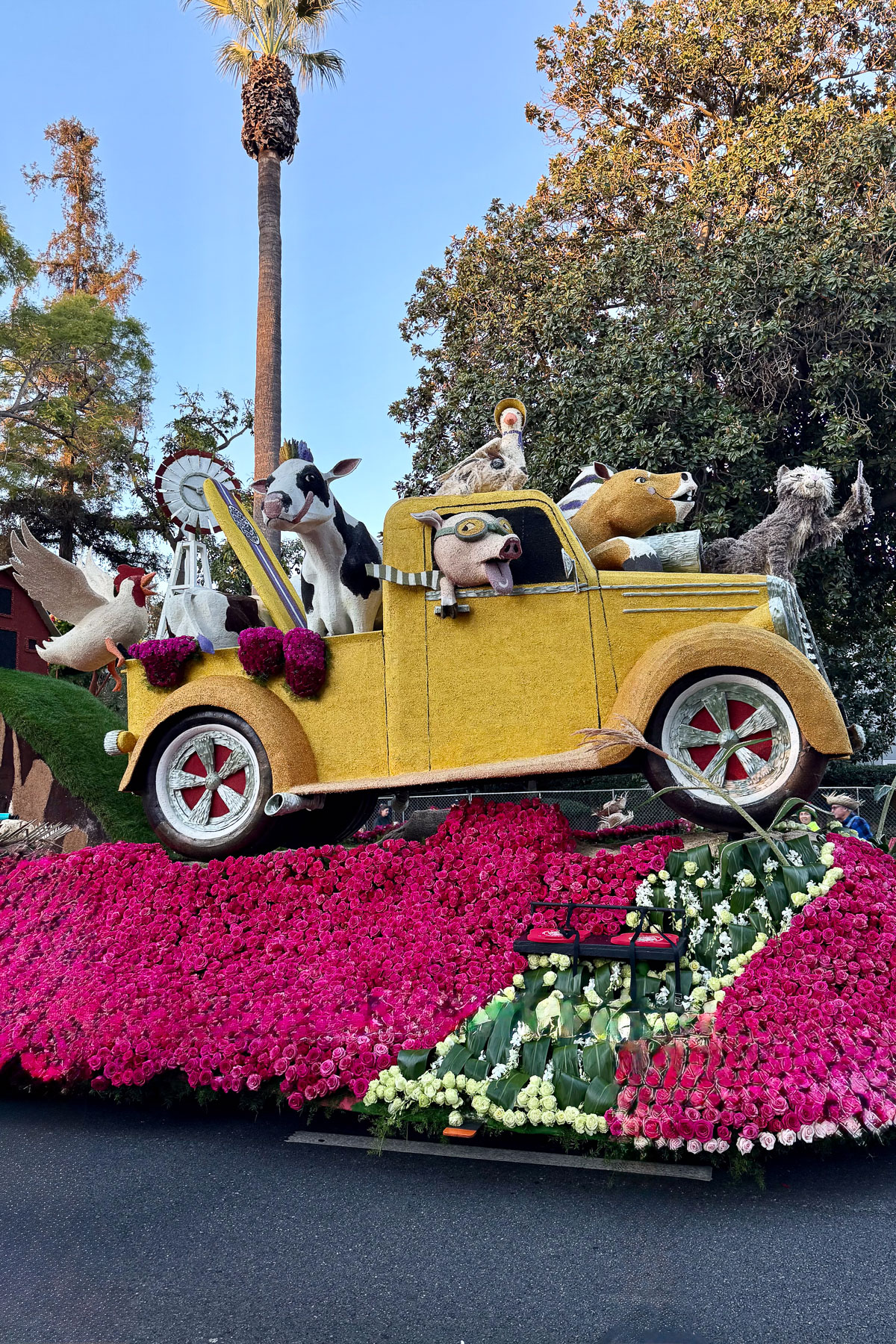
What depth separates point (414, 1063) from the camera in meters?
3.68

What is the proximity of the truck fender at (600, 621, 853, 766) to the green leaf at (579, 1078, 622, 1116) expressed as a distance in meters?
1.64

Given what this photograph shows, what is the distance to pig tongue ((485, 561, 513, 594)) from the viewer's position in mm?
5035

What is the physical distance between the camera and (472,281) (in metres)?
14.9

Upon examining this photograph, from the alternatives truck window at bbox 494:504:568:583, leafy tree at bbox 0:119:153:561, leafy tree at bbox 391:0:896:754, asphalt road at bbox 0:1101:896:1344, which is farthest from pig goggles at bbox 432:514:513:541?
leafy tree at bbox 0:119:153:561

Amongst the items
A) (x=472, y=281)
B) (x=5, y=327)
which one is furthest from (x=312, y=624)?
(x=5, y=327)

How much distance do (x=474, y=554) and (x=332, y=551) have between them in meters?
1.08

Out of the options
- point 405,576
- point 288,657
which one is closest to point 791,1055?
point 405,576

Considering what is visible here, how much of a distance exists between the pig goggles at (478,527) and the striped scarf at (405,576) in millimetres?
267

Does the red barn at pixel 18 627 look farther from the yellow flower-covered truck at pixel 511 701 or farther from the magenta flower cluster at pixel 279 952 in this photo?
the magenta flower cluster at pixel 279 952

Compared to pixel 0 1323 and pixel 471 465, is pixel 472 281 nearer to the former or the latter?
pixel 471 465

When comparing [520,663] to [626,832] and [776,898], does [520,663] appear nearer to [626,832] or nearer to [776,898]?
[626,832]

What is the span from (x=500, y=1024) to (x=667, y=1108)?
2.41ft

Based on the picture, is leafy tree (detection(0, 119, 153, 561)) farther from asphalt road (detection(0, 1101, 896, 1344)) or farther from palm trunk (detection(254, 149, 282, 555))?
asphalt road (detection(0, 1101, 896, 1344))

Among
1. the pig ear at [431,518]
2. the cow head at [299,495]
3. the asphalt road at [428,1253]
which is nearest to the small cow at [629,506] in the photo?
the pig ear at [431,518]
